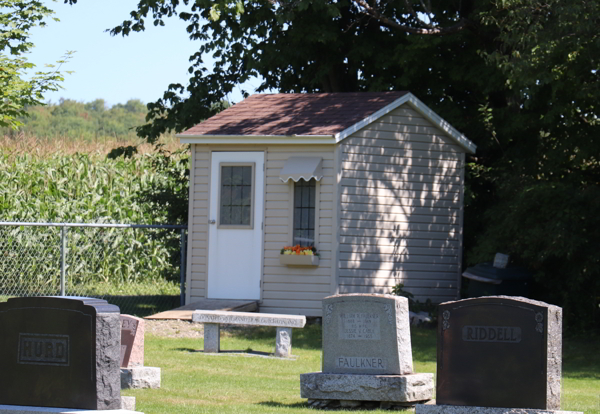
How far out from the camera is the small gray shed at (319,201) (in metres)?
15.1

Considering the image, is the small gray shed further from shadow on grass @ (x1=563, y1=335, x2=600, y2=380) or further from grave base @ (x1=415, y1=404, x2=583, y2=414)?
grave base @ (x1=415, y1=404, x2=583, y2=414)

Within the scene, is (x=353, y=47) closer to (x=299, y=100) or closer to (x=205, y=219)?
(x=299, y=100)

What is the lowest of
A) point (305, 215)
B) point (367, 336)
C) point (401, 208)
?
point (367, 336)

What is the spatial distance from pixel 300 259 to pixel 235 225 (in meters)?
1.44

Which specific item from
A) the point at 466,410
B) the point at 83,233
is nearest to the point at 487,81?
the point at 83,233

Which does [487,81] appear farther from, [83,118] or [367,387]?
[83,118]

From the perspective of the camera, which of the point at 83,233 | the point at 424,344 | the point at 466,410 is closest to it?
the point at 466,410

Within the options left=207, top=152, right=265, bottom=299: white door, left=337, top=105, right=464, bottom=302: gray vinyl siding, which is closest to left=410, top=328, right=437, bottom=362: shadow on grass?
left=337, top=105, right=464, bottom=302: gray vinyl siding

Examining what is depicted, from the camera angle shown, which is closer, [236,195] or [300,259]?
[300,259]

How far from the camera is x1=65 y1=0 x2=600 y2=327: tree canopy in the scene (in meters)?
13.9

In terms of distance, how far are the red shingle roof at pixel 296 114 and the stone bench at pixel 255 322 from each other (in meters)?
4.37

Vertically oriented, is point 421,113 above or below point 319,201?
above

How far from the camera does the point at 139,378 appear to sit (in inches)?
339

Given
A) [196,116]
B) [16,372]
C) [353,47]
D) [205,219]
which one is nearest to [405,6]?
[353,47]
